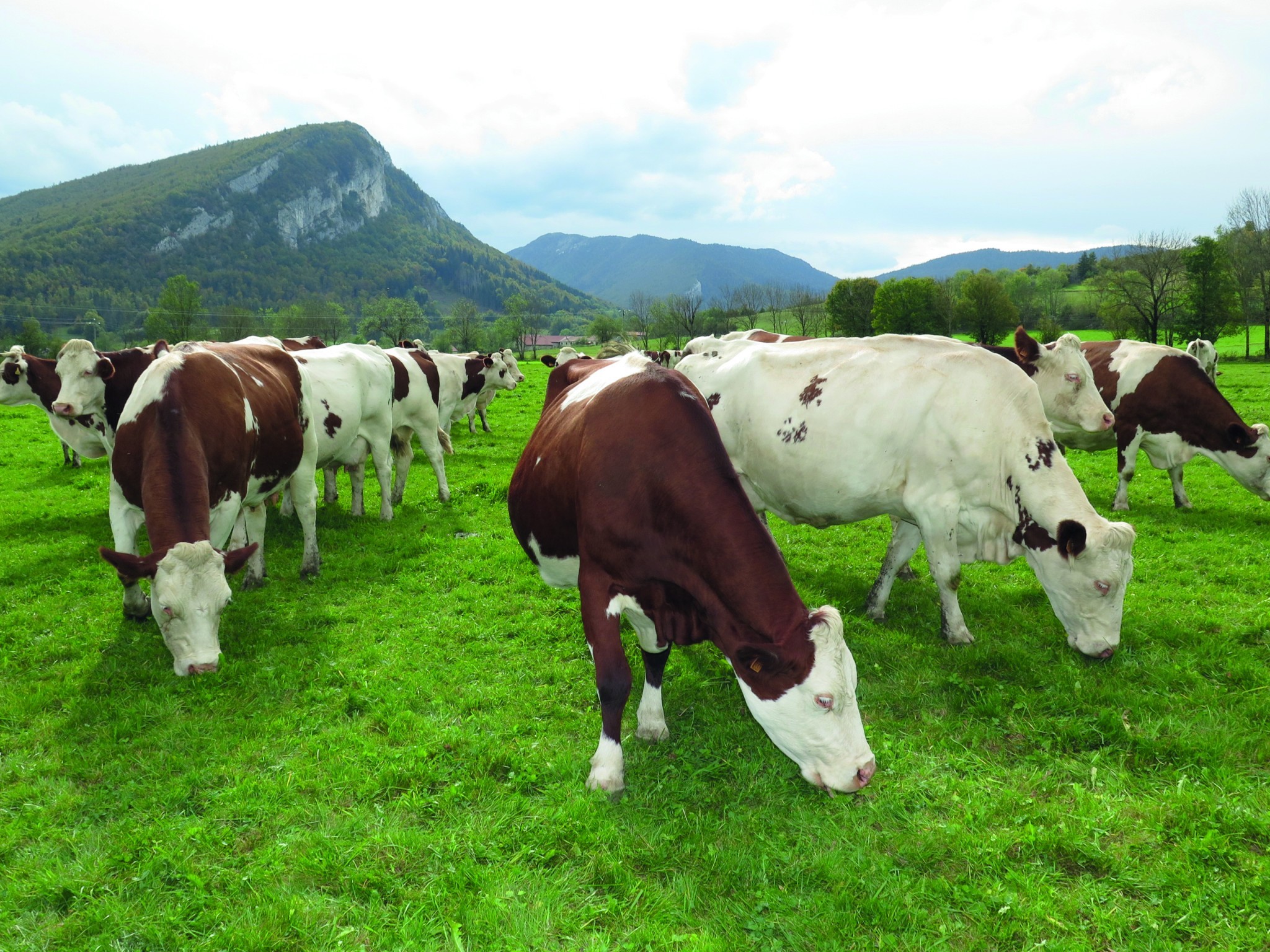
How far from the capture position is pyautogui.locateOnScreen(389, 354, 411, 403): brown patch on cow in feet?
40.2

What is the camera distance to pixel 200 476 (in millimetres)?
5863

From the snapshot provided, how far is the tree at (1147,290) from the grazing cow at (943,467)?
6086cm

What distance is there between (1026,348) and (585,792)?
8.24 m

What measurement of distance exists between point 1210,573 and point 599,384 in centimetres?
798

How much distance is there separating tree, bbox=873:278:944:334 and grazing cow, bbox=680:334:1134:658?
69.8 meters

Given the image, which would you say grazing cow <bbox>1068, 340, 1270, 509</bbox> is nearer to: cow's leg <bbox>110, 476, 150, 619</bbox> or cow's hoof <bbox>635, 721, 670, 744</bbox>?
cow's hoof <bbox>635, 721, 670, 744</bbox>

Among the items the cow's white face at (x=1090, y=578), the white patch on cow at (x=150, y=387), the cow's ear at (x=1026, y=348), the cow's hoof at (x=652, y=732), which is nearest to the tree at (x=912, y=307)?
the cow's ear at (x=1026, y=348)

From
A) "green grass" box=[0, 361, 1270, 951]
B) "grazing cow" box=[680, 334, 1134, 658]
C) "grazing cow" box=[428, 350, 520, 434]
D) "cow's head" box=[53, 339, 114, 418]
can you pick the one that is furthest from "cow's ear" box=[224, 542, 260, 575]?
"grazing cow" box=[428, 350, 520, 434]

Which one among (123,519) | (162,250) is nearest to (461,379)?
(123,519)

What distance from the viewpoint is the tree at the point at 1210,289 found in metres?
50.2

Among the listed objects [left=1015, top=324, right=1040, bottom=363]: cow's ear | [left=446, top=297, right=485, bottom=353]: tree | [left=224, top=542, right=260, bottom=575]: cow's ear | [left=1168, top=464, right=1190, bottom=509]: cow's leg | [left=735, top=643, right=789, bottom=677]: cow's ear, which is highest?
[left=446, top=297, right=485, bottom=353]: tree

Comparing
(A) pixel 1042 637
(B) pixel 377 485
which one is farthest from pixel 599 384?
(B) pixel 377 485

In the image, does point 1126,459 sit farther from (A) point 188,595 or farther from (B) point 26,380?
(B) point 26,380

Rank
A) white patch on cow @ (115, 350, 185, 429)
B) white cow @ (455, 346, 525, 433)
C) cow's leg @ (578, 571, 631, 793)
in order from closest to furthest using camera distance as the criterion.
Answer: cow's leg @ (578, 571, 631, 793)
white patch on cow @ (115, 350, 185, 429)
white cow @ (455, 346, 525, 433)
